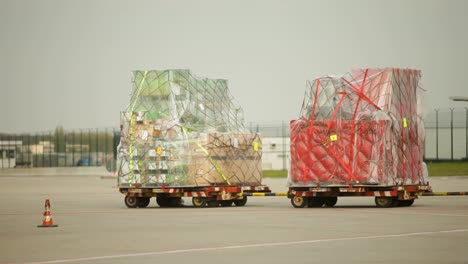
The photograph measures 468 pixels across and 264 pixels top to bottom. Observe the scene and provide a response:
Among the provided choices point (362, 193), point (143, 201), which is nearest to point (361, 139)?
point (362, 193)

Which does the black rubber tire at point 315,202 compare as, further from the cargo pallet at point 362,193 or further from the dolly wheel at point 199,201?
the dolly wheel at point 199,201

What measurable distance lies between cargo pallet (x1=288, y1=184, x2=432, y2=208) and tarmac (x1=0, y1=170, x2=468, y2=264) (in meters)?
0.56

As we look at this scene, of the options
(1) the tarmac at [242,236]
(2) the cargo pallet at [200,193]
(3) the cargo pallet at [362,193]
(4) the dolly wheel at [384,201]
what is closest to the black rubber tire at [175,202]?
(2) the cargo pallet at [200,193]

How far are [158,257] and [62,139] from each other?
384 feet

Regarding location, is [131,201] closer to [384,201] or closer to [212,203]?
[212,203]

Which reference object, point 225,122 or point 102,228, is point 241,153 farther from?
point 102,228

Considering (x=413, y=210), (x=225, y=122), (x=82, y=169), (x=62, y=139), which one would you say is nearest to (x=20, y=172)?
(x=82, y=169)

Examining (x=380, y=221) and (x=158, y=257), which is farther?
→ (x=380, y=221)

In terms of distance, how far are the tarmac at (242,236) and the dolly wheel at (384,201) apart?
77 cm

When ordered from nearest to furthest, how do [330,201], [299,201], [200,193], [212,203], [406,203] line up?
[406,203]
[299,201]
[200,193]
[330,201]
[212,203]

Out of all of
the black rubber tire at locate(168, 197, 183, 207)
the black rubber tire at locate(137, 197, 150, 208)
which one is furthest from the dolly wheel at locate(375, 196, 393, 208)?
the black rubber tire at locate(137, 197, 150, 208)

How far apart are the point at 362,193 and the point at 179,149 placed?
6200mm

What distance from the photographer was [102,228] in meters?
22.4

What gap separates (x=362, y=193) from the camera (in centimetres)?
2945
